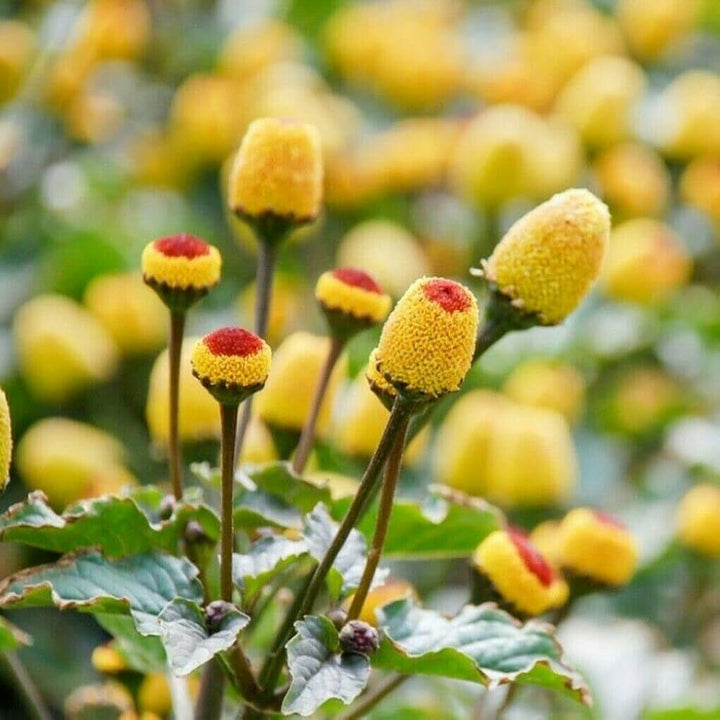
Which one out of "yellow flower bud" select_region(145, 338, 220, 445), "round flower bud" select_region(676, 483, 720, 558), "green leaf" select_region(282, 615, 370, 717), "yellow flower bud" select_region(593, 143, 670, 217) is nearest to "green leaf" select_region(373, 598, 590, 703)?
"green leaf" select_region(282, 615, 370, 717)

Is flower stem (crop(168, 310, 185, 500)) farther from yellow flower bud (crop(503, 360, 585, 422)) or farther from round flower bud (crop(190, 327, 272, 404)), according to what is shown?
yellow flower bud (crop(503, 360, 585, 422))

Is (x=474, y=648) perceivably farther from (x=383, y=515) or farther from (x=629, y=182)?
(x=629, y=182)

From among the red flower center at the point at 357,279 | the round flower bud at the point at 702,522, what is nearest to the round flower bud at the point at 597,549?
the red flower center at the point at 357,279

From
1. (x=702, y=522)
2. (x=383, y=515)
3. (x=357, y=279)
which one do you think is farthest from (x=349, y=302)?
(x=702, y=522)

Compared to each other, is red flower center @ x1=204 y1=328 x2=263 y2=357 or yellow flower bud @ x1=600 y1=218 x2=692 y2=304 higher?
red flower center @ x1=204 y1=328 x2=263 y2=357

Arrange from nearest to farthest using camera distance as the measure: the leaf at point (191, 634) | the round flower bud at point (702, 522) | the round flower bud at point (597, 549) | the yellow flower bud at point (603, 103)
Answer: the leaf at point (191, 634) → the round flower bud at point (597, 549) → the round flower bud at point (702, 522) → the yellow flower bud at point (603, 103)

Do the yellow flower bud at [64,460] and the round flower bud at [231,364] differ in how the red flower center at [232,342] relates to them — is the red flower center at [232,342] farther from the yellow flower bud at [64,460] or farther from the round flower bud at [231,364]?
the yellow flower bud at [64,460]
